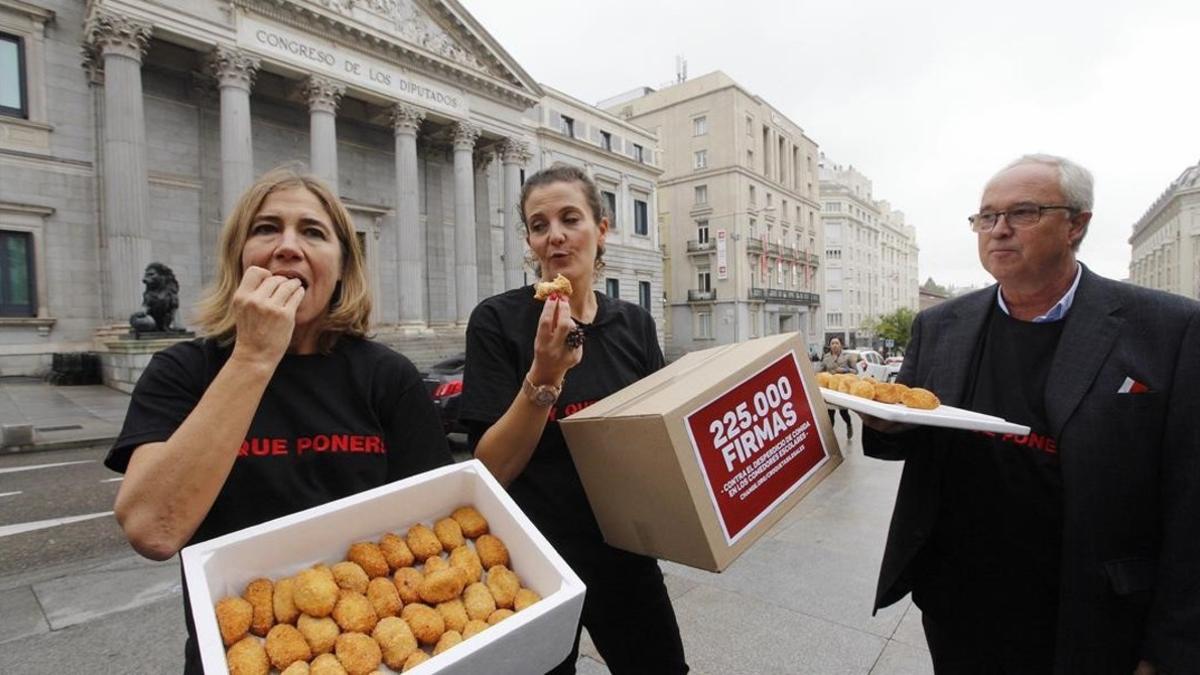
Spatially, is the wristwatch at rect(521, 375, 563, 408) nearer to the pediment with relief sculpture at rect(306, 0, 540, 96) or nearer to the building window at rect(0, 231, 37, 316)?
the building window at rect(0, 231, 37, 316)

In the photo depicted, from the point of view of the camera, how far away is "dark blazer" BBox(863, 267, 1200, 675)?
1568mm

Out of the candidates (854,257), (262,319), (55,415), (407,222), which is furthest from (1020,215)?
(854,257)

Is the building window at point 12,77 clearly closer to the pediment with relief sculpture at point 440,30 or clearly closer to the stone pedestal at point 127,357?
the stone pedestal at point 127,357

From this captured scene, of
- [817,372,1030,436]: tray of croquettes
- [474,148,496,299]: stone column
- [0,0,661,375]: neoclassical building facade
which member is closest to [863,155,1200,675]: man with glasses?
[817,372,1030,436]: tray of croquettes

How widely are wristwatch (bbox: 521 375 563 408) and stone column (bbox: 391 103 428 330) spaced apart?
21945mm

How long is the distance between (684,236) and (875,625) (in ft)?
155

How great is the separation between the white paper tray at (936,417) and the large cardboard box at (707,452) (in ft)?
0.40

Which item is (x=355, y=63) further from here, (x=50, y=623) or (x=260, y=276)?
(x=260, y=276)

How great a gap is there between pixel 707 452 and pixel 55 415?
15.4 meters

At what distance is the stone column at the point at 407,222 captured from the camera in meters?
22.5

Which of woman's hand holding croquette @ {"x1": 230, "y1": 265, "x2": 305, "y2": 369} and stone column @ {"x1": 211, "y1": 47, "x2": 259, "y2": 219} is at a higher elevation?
stone column @ {"x1": 211, "y1": 47, "x2": 259, "y2": 219}

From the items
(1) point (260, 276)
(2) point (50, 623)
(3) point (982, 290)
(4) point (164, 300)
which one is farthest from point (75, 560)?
(4) point (164, 300)

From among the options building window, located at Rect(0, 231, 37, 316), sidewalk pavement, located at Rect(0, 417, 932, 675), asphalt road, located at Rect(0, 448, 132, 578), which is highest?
building window, located at Rect(0, 231, 37, 316)

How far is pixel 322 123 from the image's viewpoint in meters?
20.0
